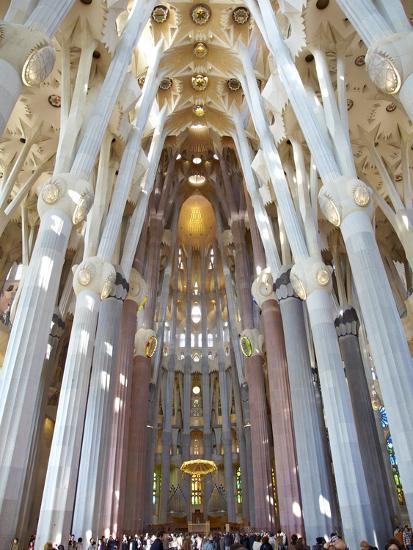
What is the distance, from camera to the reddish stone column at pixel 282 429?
555 inches

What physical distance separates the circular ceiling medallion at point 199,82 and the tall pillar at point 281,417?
1237cm

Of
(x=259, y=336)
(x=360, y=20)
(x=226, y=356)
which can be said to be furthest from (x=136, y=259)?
(x=226, y=356)

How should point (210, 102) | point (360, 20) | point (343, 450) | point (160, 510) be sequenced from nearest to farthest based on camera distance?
point (360, 20), point (343, 450), point (210, 102), point (160, 510)

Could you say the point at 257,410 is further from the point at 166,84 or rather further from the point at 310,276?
the point at 166,84

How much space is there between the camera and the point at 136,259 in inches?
782

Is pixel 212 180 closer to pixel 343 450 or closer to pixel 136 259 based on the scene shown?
pixel 136 259

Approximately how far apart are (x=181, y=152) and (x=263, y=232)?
15.1 metres

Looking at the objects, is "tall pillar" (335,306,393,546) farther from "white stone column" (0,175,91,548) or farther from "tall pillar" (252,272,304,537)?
"white stone column" (0,175,91,548)

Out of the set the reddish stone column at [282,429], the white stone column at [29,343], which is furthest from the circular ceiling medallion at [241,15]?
the white stone column at [29,343]

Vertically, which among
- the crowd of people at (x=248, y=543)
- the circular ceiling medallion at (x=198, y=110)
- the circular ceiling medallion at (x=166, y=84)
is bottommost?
the crowd of people at (x=248, y=543)

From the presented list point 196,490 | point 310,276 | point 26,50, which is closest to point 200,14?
point 310,276

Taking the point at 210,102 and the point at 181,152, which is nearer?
the point at 210,102

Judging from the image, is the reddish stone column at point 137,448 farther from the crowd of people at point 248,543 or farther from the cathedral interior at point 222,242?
the crowd of people at point 248,543

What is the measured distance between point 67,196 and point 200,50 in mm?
16240
